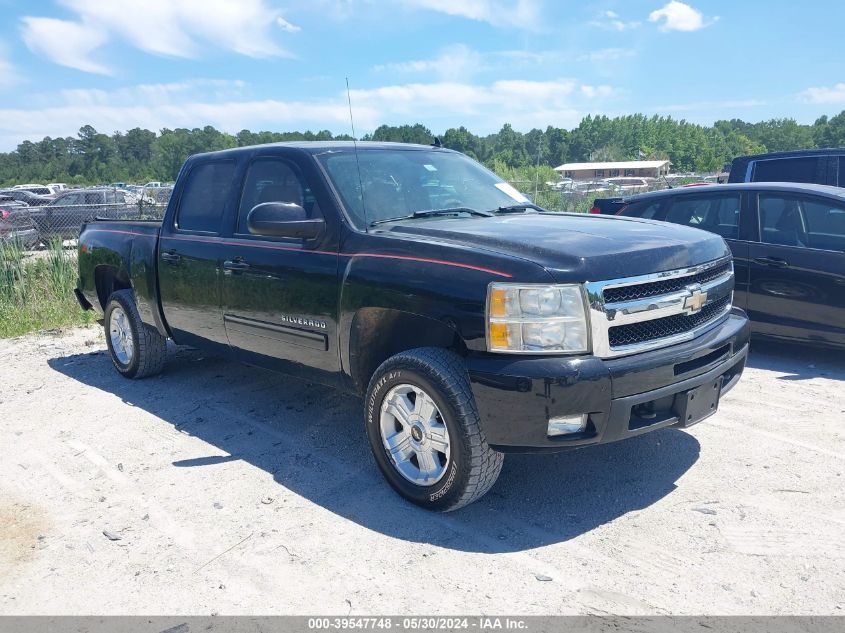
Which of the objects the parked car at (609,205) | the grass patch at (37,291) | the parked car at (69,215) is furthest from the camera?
the parked car at (69,215)

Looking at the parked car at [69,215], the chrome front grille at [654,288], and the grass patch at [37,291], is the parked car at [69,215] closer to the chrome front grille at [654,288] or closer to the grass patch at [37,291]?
the grass patch at [37,291]

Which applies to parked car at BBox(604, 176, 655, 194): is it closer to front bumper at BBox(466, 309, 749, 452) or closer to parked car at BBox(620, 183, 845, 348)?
parked car at BBox(620, 183, 845, 348)

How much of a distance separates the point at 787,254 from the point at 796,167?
132 inches

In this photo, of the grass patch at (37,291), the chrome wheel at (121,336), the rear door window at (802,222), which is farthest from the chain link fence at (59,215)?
the rear door window at (802,222)

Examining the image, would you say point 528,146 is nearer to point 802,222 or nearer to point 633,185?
Answer: point 633,185

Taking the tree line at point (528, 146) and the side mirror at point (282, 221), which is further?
the tree line at point (528, 146)

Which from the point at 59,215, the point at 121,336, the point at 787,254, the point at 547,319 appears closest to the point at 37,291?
the point at 121,336

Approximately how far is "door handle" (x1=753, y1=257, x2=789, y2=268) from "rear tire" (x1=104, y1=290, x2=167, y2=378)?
5403 millimetres

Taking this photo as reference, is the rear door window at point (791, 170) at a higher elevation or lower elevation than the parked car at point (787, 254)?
higher

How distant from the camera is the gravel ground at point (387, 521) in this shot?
2.88 m

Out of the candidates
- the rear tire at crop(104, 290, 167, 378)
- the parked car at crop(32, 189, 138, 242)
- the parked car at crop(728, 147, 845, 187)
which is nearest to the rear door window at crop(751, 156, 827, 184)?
the parked car at crop(728, 147, 845, 187)

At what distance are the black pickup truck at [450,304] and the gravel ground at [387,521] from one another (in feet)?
1.51

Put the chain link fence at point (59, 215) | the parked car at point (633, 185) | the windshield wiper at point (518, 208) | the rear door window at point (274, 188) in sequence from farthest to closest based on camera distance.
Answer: the parked car at point (633, 185) → the chain link fence at point (59, 215) → the windshield wiper at point (518, 208) → the rear door window at point (274, 188)

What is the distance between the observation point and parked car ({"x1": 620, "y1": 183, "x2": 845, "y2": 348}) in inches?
230
